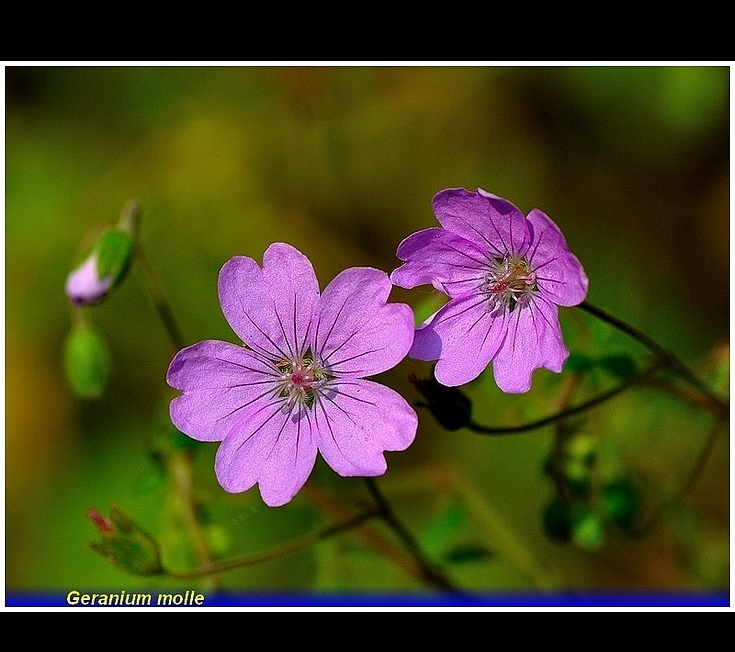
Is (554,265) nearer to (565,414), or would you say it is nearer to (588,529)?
(565,414)

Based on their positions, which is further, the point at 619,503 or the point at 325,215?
the point at 325,215

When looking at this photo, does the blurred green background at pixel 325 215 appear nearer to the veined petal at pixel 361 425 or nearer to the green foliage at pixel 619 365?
the green foliage at pixel 619 365

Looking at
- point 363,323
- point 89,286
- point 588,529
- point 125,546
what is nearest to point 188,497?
point 125,546

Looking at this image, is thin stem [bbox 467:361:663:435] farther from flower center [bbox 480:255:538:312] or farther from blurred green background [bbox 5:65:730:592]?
blurred green background [bbox 5:65:730:592]

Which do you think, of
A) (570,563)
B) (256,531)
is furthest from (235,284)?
(570,563)

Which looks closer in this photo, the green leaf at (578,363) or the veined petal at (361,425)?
the veined petal at (361,425)

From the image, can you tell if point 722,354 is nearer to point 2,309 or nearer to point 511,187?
point 511,187

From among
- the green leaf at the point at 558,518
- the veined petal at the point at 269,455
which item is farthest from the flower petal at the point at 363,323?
the green leaf at the point at 558,518

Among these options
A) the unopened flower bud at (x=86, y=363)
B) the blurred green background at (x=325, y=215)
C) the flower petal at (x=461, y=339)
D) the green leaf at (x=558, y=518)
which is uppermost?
the blurred green background at (x=325, y=215)
